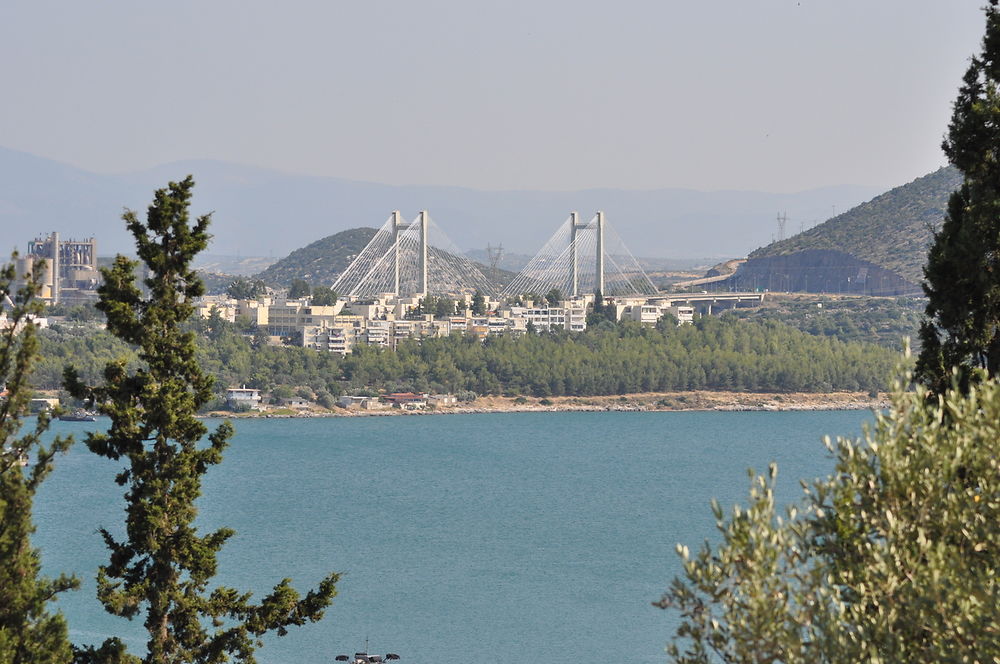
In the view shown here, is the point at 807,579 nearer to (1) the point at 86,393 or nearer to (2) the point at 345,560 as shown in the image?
(1) the point at 86,393

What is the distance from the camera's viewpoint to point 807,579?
3012mm

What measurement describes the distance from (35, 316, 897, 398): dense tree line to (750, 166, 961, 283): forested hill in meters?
14.2

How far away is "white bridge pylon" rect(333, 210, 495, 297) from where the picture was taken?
181 ft

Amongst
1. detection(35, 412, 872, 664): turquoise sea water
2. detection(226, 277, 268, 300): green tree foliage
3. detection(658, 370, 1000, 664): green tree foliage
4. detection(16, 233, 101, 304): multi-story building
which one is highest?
detection(16, 233, 101, 304): multi-story building

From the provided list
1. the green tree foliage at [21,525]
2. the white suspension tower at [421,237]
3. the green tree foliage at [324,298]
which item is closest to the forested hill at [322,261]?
the white suspension tower at [421,237]

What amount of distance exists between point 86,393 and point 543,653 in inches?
265

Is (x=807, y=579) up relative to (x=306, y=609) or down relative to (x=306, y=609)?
up

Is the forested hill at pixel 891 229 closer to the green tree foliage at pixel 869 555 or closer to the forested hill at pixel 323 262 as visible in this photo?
the forested hill at pixel 323 262

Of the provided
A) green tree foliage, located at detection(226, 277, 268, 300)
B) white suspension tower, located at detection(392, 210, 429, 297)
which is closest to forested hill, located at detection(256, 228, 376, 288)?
white suspension tower, located at detection(392, 210, 429, 297)

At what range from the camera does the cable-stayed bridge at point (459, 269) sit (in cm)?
5516

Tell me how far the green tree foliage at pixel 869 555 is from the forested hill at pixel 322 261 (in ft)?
237

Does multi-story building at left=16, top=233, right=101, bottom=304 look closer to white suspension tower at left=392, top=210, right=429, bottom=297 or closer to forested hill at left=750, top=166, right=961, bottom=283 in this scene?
white suspension tower at left=392, top=210, right=429, bottom=297

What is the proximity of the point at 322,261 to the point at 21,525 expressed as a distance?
76.0 meters

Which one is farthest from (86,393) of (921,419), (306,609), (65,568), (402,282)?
(402,282)
